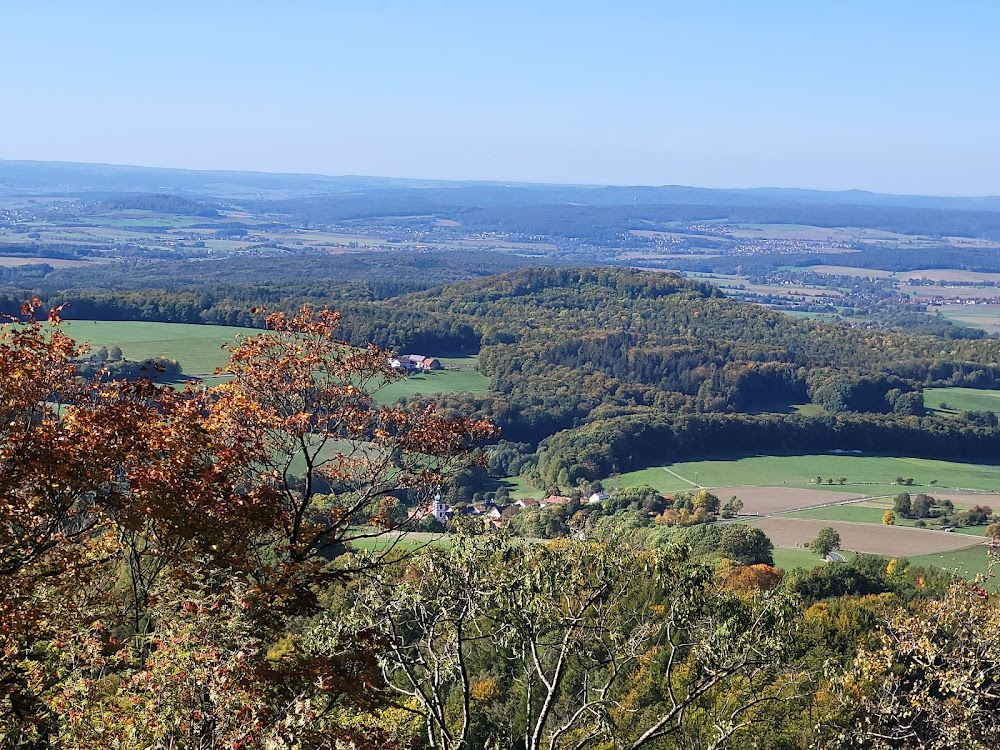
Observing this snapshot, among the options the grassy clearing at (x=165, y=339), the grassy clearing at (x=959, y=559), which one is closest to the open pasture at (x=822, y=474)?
the grassy clearing at (x=959, y=559)

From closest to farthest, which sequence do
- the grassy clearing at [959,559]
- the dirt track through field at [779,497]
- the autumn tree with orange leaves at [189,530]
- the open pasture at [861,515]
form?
the autumn tree with orange leaves at [189,530], the grassy clearing at [959,559], the open pasture at [861,515], the dirt track through field at [779,497]

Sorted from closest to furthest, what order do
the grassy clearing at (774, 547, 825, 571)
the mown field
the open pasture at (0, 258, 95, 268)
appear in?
the grassy clearing at (774, 547, 825, 571) < the mown field < the open pasture at (0, 258, 95, 268)

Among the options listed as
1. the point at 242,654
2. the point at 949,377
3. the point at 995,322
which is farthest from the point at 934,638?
the point at 995,322

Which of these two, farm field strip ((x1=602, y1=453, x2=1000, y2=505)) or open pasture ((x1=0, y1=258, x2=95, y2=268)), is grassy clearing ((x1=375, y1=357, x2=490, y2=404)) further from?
open pasture ((x1=0, y1=258, x2=95, y2=268))

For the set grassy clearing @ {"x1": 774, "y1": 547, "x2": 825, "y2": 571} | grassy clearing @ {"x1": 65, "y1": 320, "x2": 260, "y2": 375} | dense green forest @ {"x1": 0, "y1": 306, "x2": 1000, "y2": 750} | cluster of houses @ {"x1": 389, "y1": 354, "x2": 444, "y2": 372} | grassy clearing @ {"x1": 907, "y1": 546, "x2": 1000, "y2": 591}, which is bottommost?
grassy clearing @ {"x1": 774, "y1": 547, "x2": 825, "y2": 571}

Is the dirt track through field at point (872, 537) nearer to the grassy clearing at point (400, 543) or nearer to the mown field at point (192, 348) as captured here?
the grassy clearing at point (400, 543)

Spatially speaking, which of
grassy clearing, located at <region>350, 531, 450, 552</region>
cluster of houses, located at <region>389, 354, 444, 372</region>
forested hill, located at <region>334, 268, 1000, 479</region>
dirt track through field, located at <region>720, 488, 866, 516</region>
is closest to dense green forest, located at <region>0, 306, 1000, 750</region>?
grassy clearing, located at <region>350, 531, 450, 552</region>
